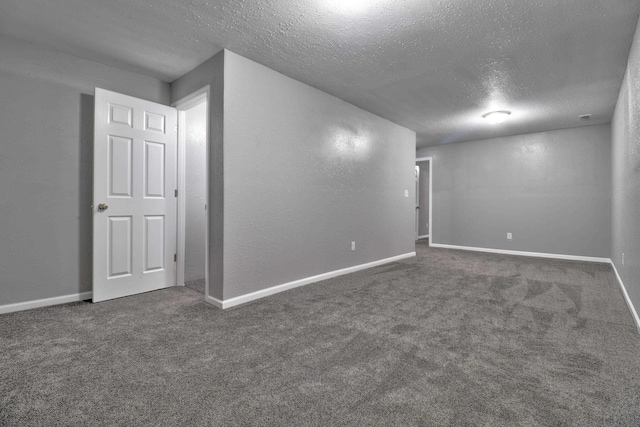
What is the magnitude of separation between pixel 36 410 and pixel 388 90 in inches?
161

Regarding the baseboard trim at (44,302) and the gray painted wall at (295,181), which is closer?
the baseboard trim at (44,302)

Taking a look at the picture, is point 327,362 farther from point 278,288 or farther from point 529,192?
point 529,192

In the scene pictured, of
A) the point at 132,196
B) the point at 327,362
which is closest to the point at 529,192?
the point at 327,362

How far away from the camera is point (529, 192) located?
5898mm

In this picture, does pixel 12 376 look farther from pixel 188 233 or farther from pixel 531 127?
pixel 531 127

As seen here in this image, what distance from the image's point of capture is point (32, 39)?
2.66m

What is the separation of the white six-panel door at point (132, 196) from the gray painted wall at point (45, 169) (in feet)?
0.68

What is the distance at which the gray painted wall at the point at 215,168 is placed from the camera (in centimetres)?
287

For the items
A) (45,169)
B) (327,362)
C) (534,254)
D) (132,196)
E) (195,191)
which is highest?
(45,169)

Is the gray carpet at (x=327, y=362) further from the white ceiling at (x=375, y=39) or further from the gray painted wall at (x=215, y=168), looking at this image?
the white ceiling at (x=375, y=39)

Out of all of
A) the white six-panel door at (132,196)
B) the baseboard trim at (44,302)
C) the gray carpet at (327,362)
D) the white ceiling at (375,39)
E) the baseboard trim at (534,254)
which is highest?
the white ceiling at (375,39)

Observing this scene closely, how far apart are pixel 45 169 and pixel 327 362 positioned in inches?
120

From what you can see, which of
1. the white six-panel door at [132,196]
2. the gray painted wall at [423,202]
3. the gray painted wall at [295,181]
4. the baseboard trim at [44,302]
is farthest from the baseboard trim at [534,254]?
the baseboard trim at [44,302]

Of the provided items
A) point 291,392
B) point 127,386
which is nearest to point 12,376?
point 127,386
